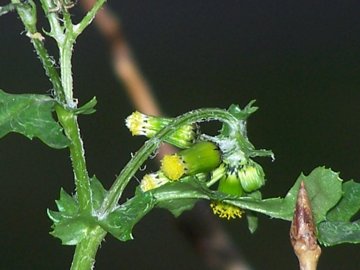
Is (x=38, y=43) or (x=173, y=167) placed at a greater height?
(x=38, y=43)

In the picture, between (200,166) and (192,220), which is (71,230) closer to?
(200,166)

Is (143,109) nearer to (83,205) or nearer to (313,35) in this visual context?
(83,205)

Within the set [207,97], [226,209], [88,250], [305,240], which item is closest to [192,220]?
[226,209]

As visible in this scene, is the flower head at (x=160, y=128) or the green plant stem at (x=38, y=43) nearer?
the green plant stem at (x=38, y=43)

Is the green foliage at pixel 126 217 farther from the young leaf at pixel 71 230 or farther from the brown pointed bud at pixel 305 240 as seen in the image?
the brown pointed bud at pixel 305 240

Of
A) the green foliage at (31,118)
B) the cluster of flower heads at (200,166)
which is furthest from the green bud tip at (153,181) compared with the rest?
the green foliage at (31,118)

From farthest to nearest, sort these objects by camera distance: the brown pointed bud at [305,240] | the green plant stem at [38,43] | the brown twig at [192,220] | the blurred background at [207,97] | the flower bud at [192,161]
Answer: the blurred background at [207,97]
the brown twig at [192,220]
the flower bud at [192,161]
the green plant stem at [38,43]
the brown pointed bud at [305,240]

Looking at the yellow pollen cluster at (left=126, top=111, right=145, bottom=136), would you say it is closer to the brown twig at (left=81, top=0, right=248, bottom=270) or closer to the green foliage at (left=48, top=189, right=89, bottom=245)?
the green foliage at (left=48, top=189, right=89, bottom=245)
